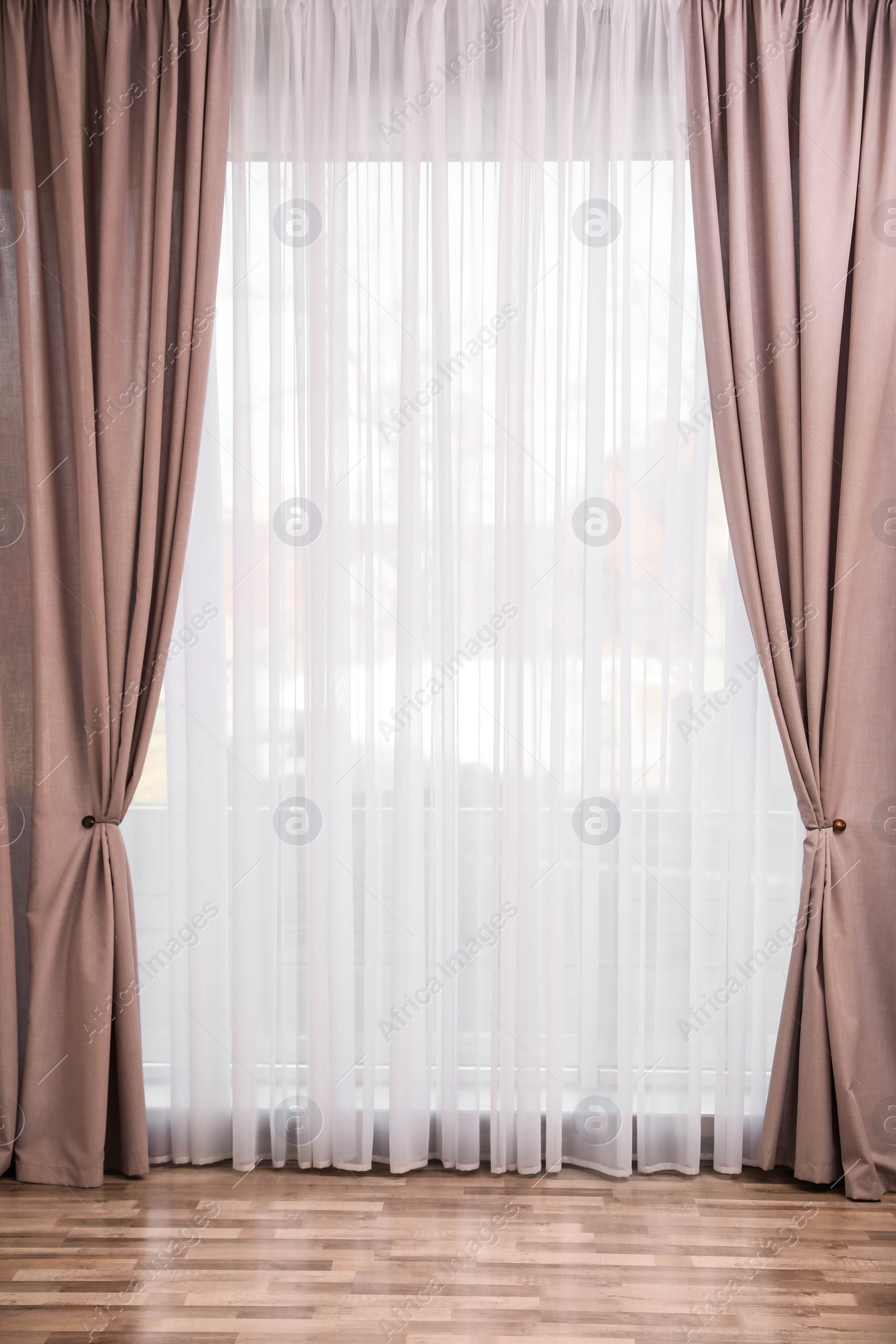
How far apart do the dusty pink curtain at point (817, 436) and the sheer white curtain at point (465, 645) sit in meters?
0.10

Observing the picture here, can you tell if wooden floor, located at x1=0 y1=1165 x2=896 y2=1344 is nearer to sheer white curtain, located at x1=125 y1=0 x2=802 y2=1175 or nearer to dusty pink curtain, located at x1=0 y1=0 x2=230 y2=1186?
sheer white curtain, located at x1=125 y1=0 x2=802 y2=1175

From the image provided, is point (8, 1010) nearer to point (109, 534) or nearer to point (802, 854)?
point (109, 534)

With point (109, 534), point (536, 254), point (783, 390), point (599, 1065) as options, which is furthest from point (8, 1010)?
point (783, 390)

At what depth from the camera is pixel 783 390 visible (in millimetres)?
2252

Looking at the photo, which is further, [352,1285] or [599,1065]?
[599,1065]

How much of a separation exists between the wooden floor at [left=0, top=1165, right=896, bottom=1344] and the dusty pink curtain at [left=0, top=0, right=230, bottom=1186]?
Result: 0.25 m

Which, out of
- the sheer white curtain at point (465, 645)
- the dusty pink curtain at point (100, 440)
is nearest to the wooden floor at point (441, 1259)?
the sheer white curtain at point (465, 645)

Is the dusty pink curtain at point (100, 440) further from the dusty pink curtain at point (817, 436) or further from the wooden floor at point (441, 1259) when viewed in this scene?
the dusty pink curtain at point (817, 436)

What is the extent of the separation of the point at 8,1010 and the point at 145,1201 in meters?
0.57

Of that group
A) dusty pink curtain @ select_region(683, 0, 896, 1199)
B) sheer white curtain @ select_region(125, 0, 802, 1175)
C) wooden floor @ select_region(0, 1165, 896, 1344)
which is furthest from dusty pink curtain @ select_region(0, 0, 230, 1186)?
dusty pink curtain @ select_region(683, 0, 896, 1199)

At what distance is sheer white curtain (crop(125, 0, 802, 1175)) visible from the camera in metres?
2.28

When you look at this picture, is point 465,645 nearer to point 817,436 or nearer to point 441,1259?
point 817,436

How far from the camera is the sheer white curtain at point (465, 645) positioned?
228 cm

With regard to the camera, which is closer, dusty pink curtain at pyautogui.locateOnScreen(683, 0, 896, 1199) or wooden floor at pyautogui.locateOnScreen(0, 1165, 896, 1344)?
wooden floor at pyautogui.locateOnScreen(0, 1165, 896, 1344)
